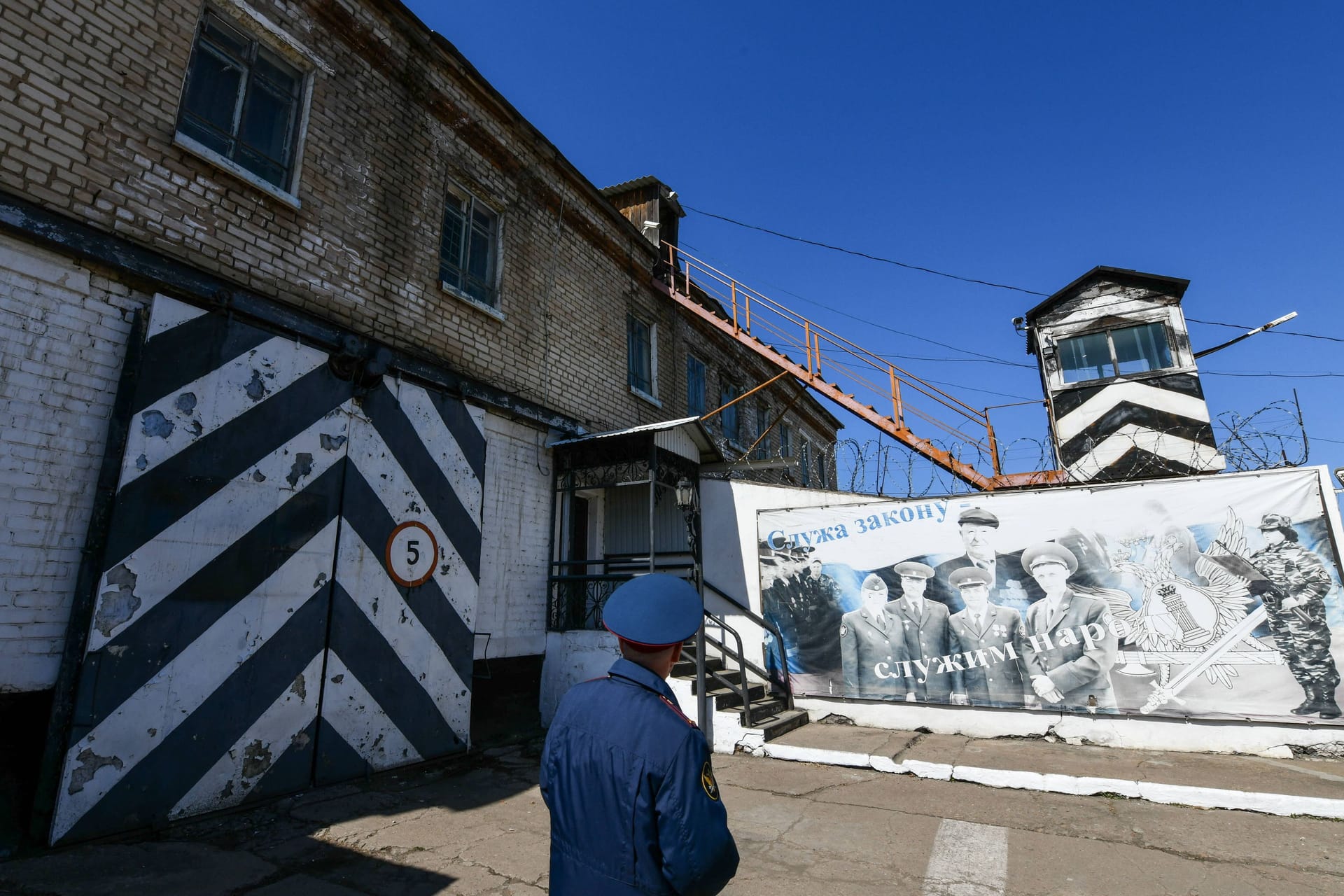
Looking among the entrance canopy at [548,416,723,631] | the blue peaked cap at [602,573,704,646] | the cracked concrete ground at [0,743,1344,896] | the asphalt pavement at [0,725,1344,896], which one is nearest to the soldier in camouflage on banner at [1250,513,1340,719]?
the asphalt pavement at [0,725,1344,896]

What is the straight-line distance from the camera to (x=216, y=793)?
4645 mm

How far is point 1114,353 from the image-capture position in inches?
386

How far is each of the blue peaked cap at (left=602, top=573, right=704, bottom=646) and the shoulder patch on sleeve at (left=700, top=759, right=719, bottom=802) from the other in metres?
0.33

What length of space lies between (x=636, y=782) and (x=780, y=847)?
10.7 feet

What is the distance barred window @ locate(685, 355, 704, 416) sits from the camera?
13.2 meters

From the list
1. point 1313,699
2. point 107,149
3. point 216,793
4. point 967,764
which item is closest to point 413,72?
point 107,149

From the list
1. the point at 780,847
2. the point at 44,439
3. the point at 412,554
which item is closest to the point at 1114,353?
the point at 780,847

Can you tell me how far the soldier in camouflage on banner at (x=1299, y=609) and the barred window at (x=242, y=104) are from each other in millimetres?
10260

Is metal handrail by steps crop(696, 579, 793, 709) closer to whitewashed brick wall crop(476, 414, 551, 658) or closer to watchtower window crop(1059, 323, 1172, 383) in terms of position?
whitewashed brick wall crop(476, 414, 551, 658)

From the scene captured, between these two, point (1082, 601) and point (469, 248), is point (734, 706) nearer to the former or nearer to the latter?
point (1082, 601)

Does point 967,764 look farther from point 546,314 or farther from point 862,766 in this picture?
point 546,314

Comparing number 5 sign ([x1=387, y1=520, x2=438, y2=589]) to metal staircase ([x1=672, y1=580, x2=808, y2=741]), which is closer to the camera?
number 5 sign ([x1=387, y1=520, x2=438, y2=589])

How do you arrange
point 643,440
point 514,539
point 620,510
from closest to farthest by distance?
point 514,539
point 643,440
point 620,510

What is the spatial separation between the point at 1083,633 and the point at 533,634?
633cm
